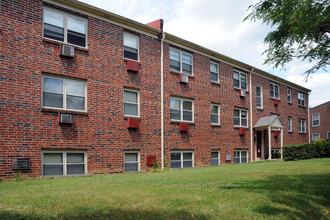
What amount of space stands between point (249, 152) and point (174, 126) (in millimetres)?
8527

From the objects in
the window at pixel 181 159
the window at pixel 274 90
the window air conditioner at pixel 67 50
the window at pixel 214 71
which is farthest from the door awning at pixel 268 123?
the window air conditioner at pixel 67 50

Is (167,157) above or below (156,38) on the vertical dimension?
below

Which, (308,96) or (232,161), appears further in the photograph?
(308,96)

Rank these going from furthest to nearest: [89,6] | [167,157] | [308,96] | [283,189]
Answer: [308,96] → [167,157] → [89,6] → [283,189]

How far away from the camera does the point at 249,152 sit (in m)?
22.4

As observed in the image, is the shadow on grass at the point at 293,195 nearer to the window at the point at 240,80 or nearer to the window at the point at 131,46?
the window at the point at 131,46

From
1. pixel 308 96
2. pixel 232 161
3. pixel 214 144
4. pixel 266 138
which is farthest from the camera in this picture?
pixel 308 96

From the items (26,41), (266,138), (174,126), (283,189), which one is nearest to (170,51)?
(174,126)

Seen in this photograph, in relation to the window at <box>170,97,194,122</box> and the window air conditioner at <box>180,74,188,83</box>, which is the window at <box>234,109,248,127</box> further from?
the window air conditioner at <box>180,74,188,83</box>

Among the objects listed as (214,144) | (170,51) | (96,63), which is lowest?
(214,144)

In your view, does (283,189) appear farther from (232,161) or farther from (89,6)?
(232,161)

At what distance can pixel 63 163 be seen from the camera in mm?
12094

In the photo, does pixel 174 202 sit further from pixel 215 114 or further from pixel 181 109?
pixel 215 114

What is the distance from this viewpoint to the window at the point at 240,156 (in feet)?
69.7
